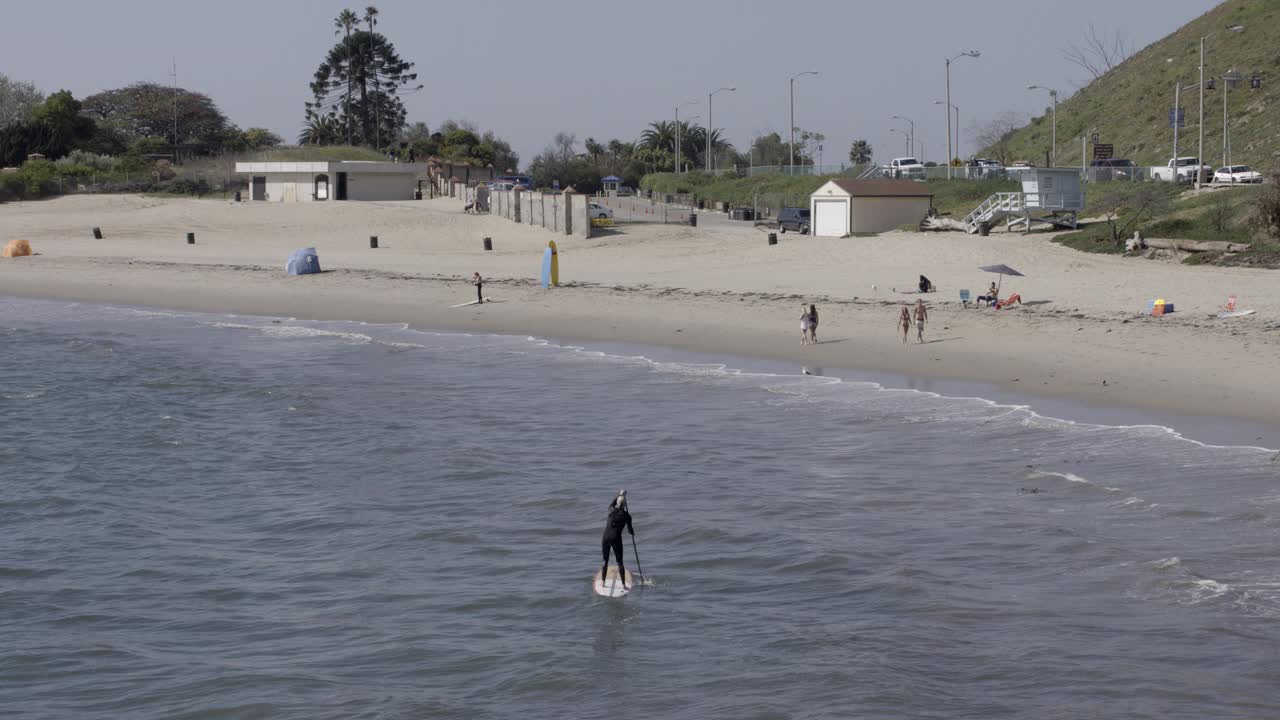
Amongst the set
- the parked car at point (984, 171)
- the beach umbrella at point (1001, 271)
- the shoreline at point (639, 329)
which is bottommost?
the shoreline at point (639, 329)

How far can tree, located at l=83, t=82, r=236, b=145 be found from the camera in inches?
4469

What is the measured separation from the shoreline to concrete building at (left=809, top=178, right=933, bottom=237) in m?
14.9

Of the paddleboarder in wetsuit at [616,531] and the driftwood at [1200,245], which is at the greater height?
the driftwood at [1200,245]

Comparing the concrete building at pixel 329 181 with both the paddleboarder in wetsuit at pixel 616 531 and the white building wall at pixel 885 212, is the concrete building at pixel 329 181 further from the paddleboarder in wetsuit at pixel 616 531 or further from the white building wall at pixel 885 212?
the paddleboarder in wetsuit at pixel 616 531

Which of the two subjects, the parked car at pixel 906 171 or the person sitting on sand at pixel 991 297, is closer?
the person sitting on sand at pixel 991 297

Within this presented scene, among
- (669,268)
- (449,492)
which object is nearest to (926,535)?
(449,492)

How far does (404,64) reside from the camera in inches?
4318

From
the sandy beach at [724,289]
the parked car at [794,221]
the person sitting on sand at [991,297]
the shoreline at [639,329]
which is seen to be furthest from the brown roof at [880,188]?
the person sitting on sand at [991,297]

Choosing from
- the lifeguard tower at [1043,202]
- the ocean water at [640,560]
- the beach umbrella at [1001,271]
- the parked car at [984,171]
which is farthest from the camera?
the parked car at [984,171]

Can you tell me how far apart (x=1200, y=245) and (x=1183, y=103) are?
58.4 metres

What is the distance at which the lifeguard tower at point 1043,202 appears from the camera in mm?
45781

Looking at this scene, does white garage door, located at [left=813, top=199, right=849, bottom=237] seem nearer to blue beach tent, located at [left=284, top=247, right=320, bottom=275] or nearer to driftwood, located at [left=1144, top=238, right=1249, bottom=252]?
driftwood, located at [left=1144, top=238, right=1249, bottom=252]

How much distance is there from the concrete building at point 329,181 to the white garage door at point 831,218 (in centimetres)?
3129

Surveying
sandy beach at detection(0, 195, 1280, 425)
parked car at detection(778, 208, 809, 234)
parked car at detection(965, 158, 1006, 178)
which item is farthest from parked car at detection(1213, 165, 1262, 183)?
parked car at detection(778, 208, 809, 234)
